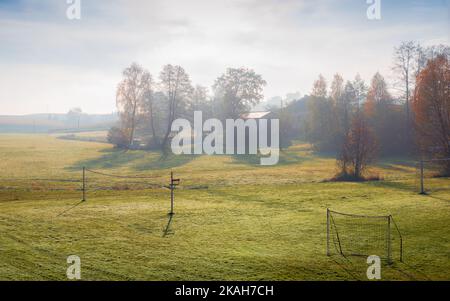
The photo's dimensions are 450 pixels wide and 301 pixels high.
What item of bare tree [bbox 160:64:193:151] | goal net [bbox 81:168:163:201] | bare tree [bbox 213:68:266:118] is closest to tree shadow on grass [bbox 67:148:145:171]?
bare tree [bbox 160:64:193:151]

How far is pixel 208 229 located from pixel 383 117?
164 ft

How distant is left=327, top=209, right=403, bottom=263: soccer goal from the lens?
41.5ft

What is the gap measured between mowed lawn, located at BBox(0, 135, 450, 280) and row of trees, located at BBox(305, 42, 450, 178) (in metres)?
4.61

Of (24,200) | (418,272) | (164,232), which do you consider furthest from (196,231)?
(24,200)

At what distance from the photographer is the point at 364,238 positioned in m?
14.4

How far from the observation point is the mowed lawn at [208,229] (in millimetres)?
11180

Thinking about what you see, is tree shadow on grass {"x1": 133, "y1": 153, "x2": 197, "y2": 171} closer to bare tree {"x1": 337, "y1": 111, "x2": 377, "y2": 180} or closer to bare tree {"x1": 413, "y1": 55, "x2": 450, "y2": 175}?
bare tree {"x1": 337, "y1": 111, "x2": 377, "y2": 180}

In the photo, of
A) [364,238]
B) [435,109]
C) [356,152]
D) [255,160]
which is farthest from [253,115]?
[364,238]

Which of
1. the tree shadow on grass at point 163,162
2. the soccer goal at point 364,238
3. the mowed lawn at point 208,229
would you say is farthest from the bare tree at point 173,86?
the soccer goal at point 364,238

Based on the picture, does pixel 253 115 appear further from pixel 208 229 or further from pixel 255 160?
pixel 208 229

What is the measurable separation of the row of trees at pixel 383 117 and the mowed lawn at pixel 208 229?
4610mm

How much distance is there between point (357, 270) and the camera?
11125 millimetres

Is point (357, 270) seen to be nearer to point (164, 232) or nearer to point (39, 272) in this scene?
point (164, 232)

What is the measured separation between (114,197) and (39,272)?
13130mm
